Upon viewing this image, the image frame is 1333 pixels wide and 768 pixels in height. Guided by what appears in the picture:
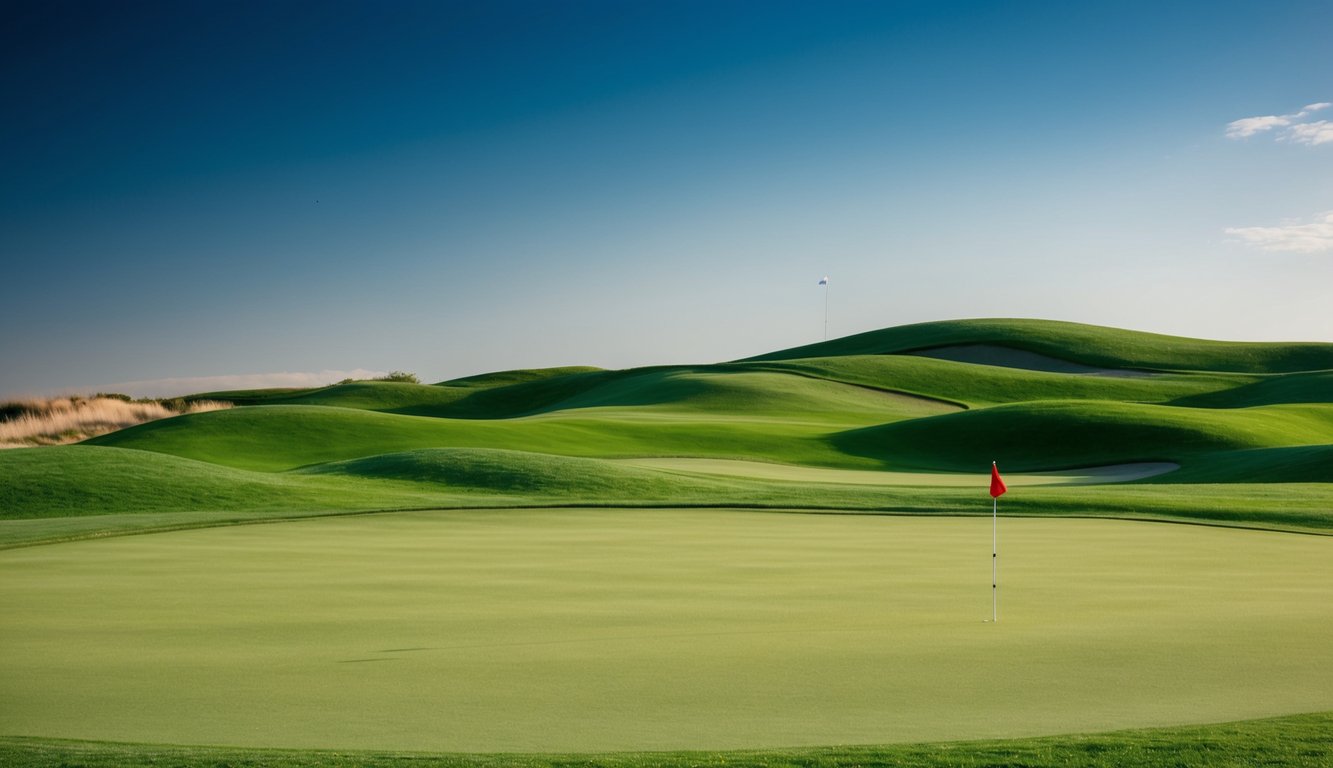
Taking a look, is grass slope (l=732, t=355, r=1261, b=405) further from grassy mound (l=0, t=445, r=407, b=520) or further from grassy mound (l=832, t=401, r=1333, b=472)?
grassy mound (l=0, t=445, r=407, b=520)

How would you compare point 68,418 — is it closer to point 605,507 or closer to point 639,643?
point 605,507

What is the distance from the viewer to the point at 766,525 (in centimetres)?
2169

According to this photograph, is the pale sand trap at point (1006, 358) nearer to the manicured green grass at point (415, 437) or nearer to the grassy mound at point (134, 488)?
the manicured green grass at point (415, 437)

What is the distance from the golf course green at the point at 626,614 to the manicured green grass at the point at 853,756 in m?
0.04

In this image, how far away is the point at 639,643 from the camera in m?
9.67

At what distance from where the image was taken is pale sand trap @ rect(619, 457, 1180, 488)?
129 ft

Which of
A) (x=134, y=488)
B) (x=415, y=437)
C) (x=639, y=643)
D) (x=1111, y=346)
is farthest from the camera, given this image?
(x=1111, y=346)

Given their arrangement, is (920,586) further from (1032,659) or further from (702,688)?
(702,688)

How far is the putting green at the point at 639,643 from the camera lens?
733cm

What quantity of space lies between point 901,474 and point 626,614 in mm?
34715

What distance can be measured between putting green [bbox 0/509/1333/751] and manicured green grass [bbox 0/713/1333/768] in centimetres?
37

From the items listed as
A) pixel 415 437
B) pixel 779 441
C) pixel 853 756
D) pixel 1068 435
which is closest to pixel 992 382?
pixel 1068 435

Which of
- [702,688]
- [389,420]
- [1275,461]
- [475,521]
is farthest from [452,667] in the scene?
[389,420]

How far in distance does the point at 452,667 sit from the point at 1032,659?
471cm
